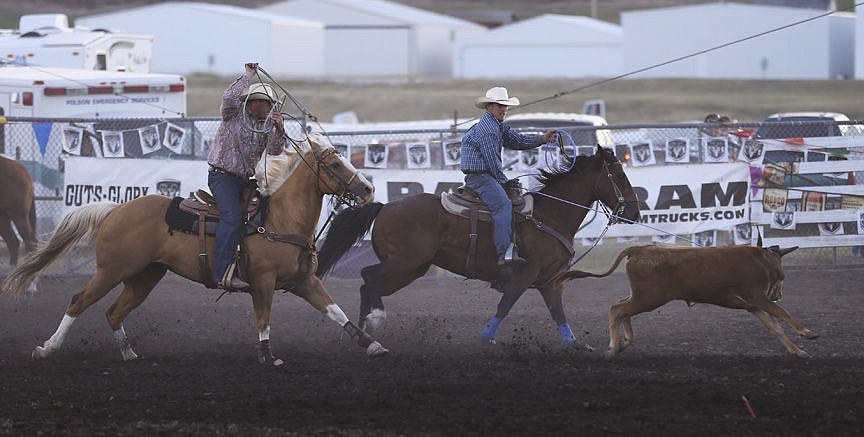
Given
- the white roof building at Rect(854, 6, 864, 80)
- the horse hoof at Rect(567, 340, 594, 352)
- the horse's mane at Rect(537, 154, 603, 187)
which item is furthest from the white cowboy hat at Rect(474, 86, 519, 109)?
the white roof building at Rect(854, 6, 864, 80)

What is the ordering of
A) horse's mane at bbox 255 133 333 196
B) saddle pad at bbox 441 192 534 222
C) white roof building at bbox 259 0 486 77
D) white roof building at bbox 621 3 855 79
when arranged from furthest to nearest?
white roof building at bbox 259 0 486 77 < white roof building at bbox 621 3 855 79 < saddle pad at bbox 441 192 534 222 < horse's mane at bbox 255 133 333 196

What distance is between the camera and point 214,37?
53062mm

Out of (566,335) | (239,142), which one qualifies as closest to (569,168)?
(566,335)

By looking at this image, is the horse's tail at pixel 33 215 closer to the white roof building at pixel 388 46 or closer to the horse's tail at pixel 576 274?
the horse's tail at pixel 576 274

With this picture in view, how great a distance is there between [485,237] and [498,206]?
0.31 m

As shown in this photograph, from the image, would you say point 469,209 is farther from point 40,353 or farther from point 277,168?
point 40,353

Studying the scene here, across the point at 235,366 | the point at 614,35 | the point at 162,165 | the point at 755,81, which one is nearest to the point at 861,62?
the point at 755,81

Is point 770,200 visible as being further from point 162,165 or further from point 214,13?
point 214,13

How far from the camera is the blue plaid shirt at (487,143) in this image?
864cm

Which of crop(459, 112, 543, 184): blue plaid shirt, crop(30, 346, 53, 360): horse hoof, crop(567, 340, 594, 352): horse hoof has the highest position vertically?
crop(459, 112, 543, 184): blue plaid shirt

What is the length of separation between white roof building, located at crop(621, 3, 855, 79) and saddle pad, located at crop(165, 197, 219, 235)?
1665 inches

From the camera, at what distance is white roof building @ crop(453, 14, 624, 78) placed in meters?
56.3

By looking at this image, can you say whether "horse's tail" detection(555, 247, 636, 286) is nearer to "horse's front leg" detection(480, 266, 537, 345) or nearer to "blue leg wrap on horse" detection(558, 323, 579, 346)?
"horse's front leg" detection(480, 266, 537, 345)

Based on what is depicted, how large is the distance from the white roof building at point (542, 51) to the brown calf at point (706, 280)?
48562 mm
